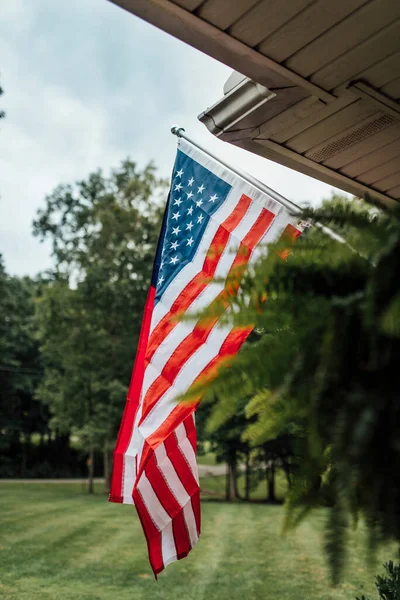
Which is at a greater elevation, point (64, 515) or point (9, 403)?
point (9, 403)

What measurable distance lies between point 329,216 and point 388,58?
4.64ft

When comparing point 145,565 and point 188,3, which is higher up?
point 188,3

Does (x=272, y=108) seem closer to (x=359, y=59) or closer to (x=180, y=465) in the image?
(x=359, y=59)

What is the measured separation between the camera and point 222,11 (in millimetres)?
2248

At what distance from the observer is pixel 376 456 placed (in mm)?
1051

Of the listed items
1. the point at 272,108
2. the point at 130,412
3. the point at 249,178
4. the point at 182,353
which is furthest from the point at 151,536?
the point at 272,108

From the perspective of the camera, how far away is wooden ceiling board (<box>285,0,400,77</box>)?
7.20 feet

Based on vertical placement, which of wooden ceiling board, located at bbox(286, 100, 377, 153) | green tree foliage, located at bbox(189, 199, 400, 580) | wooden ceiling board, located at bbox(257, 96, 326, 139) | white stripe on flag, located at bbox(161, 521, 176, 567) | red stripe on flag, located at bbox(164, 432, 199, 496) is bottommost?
white stripe on flag, located at bbox(161, 521, 176, 567)

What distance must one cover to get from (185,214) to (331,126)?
1.33 metres

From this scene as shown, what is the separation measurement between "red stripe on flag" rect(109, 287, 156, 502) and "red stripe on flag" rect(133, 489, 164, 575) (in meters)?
0.39

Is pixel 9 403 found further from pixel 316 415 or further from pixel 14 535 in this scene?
pixel 316 415

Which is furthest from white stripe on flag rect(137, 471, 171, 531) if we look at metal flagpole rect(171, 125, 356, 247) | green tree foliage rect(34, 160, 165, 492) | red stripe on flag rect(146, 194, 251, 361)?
green tree foliage rect(34, 160, 165, 492)

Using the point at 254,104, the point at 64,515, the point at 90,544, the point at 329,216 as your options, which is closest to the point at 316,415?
the point at 329,216

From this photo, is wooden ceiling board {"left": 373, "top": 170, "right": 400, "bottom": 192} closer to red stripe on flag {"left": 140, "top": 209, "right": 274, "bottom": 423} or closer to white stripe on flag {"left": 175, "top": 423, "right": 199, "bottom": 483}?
red stripe on flag {"left": 140, "top": 209, "right": 274, "bottom": 423}
